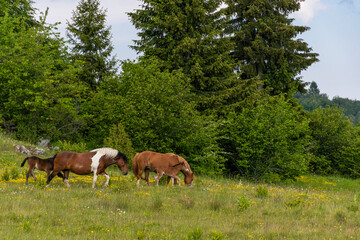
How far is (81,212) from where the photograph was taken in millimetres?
8984

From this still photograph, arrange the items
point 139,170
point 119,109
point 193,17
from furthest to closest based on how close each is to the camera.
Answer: point 193,17 < point 119,109 < point 139,170

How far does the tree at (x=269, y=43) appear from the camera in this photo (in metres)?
34.9

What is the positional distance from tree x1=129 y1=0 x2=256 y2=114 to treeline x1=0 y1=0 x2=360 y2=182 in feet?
0.31

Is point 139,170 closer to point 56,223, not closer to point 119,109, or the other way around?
point 56,223

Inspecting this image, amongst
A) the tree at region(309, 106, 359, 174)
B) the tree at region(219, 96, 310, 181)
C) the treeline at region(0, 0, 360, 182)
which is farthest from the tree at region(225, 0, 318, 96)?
the tree at region(309, 106, 359, 174)

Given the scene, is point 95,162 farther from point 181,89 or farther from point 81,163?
point 181,89

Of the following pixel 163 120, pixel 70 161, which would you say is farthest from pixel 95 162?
pixel 163 120

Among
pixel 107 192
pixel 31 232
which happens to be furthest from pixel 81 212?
pixel 107 192

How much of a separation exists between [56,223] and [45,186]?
4.46 meters

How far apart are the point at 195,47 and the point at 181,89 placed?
19.2 ft

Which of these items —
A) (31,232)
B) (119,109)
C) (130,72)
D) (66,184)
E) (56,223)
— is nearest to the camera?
(31,232)

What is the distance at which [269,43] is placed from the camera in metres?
36.9

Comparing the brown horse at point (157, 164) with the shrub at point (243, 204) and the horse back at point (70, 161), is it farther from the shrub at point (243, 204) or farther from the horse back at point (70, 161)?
the shrub at point (243, 204)

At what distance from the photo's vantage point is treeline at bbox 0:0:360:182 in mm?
23922
